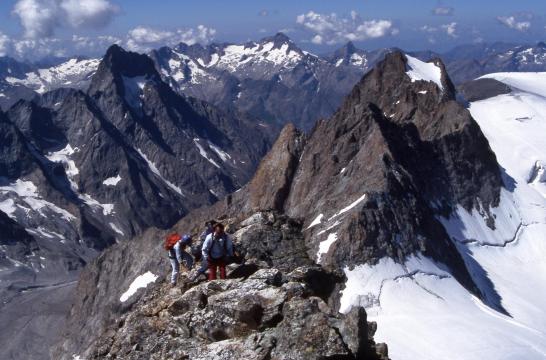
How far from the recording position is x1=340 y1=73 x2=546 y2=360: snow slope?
56763 millimetres

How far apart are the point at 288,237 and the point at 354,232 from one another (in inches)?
1369

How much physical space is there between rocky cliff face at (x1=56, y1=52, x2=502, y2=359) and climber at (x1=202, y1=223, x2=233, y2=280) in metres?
1.61

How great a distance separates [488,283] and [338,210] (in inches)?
849

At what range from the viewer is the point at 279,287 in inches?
970

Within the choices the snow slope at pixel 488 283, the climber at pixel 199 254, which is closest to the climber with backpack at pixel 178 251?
the climber at pixel 199 254

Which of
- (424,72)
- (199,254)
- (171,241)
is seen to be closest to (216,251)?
(171,241)

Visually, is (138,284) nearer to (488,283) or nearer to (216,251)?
(488,283)

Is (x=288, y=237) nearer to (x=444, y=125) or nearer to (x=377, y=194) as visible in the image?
(x=377, y=194)

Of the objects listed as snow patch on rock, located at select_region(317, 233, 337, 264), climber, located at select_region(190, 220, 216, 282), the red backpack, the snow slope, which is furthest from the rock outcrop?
snow patch on rock, located at select_region(317, 233, 337, 264)

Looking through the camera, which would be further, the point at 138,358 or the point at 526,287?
the point at 526,287

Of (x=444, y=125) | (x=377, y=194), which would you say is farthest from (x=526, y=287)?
(x=444, y=125)

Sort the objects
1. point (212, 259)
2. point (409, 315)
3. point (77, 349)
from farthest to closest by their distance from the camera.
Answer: point (77, 349) < point (409, 315) < point (212, 259)

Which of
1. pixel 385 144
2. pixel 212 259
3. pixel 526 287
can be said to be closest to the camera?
pixel 212 259

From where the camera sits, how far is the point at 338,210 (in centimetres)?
7750
